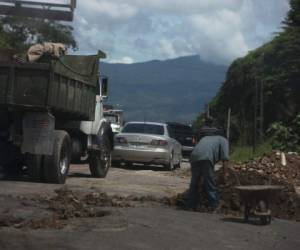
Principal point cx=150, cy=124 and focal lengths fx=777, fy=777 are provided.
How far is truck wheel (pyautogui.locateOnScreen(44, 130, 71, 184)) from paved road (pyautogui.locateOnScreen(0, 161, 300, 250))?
3.74 ft

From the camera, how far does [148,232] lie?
397 inches

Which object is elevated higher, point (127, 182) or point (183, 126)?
point (183, 126)

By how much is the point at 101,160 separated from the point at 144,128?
588 cm

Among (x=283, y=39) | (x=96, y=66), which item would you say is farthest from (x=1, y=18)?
(x=96, y=66)

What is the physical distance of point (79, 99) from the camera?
16.9 metres

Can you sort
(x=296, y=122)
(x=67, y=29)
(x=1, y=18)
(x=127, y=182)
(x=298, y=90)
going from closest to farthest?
1. (x=127, y=182)
2. (x=296, y=122)
3. (x=298, y=90)
4. (x=1, y=18)
5. (x=67, y=29)

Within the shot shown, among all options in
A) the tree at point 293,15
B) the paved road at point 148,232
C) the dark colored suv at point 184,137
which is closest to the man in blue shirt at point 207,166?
the paved road at point 148,232

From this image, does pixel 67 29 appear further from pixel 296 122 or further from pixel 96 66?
pixel 96 66

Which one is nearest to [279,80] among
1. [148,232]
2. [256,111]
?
[256,111]

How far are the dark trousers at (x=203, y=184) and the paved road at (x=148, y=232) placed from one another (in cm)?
43

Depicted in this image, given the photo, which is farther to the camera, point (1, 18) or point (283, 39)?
point (1, 18)

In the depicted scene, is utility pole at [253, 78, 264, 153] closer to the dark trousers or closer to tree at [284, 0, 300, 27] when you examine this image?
tree at [284, 0, 300, 27]

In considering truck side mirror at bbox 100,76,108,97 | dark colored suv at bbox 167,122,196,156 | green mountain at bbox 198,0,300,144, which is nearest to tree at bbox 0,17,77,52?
green mountain at bbox 198,0,300,144

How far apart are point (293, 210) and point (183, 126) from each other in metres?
21.8
